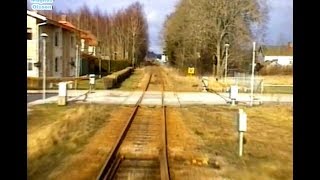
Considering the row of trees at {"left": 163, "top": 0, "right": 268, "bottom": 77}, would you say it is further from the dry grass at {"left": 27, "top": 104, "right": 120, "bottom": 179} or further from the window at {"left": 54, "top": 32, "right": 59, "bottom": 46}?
the window at {"left": 54, "top": 32, "right": 59, "bottom": 46}

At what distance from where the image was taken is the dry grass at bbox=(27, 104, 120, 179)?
3791mm

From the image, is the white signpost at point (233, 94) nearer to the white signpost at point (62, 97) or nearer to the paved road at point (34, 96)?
the white signpost at point (62, 97)

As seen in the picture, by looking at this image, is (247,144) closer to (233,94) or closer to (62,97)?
(233,94)

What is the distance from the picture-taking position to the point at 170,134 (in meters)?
5.75

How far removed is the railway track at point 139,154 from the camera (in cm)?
362

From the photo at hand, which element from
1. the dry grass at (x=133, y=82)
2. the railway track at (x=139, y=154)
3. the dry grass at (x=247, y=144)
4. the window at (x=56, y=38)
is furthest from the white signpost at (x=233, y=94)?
the dry grass at (x=133, y=82)

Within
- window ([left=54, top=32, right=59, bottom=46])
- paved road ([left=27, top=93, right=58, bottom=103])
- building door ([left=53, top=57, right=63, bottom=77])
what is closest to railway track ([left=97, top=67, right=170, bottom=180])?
paved road ([left=27, top=93, right=58, bottom=103])

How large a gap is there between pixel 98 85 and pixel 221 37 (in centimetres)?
744

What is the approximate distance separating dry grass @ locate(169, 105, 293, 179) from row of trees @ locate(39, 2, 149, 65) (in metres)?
1.33

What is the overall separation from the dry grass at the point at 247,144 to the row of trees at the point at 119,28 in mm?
1328

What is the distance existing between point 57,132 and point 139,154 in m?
1.40

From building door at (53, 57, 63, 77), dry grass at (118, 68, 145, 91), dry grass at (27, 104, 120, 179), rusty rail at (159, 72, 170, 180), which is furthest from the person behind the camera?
dry grass at (118, 68, 145, 91)
